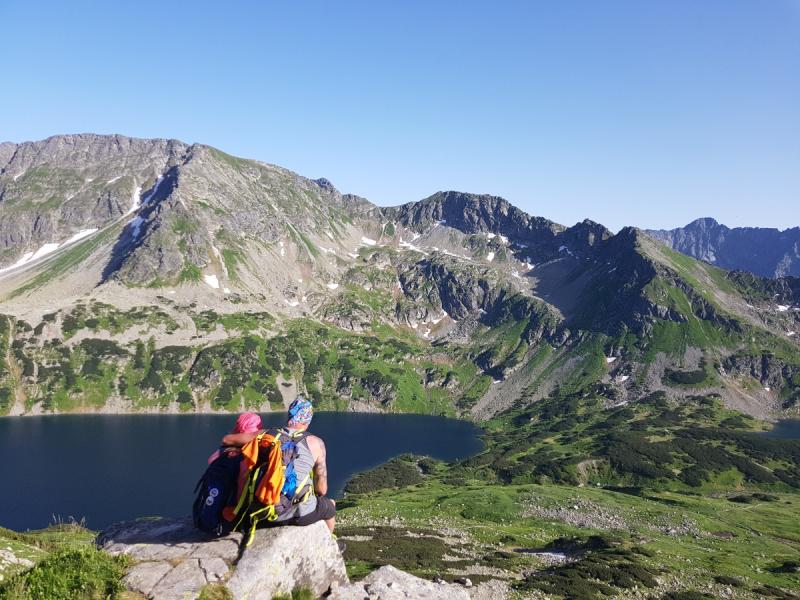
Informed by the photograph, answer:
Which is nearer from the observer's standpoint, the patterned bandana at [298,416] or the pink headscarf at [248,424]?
the pink headscarf at [248,424]

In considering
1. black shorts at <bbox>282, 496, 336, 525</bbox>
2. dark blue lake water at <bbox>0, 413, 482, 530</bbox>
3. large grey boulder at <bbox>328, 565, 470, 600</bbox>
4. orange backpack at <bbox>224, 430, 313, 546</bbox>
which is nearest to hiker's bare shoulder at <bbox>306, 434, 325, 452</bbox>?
orange backpack at <bbox>224, 430, 313, 546</bbox>

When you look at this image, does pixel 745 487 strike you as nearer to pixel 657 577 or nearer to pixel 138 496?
pixel 657 577

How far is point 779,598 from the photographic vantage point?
5203 cm

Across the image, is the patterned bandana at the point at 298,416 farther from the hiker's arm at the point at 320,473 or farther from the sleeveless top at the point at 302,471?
the hiker's arm at the point at 320,473

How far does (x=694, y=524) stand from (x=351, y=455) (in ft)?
353

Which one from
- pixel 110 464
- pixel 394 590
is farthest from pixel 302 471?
pixel 110 464

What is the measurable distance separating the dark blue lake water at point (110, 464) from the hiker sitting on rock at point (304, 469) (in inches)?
4436

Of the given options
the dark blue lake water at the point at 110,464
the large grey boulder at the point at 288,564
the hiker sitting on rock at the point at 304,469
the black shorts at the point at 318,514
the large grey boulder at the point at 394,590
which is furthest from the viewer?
the dark blue lake water at the point at 110,464

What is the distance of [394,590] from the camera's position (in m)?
13.7

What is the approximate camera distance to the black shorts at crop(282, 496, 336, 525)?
487 inches

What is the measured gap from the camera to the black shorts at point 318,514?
1237cm

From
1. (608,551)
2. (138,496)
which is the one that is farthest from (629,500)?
(138,496)

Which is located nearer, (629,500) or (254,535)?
(254,535)

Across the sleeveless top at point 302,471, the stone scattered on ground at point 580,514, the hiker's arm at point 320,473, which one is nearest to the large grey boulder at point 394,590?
the sleeveless top at point 302,471
